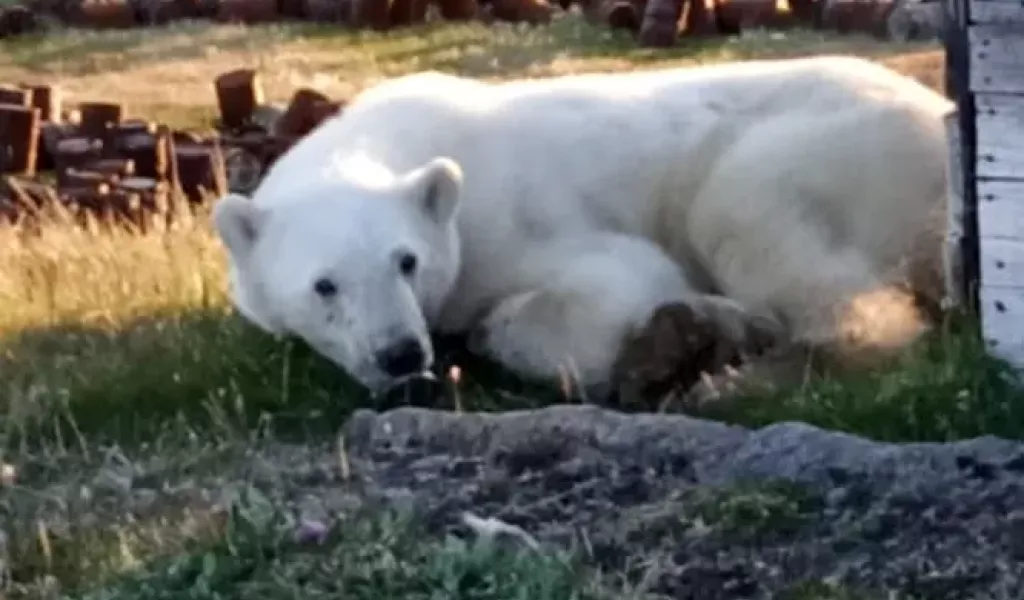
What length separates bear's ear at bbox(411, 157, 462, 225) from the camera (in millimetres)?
5645

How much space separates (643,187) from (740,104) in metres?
0.41

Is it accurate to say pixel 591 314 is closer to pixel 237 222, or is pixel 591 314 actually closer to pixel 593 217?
pixel 593 217

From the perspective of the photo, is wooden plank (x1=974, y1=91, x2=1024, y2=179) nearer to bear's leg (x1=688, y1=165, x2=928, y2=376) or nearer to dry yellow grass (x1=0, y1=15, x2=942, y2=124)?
bear's leg (x1=688, y1=165, x2=928, y2=376)

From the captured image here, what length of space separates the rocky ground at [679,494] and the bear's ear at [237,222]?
0.92 metres

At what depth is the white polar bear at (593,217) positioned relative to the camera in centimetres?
554

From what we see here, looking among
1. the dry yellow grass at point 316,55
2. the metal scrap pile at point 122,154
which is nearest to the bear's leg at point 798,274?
the metal scrap pile at point 122,154

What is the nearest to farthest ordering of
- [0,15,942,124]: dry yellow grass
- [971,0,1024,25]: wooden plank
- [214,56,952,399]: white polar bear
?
[971,0,1024,25]: wooden plank, [214,56,952,399]: white polar bear, [0,15,942,124]: dry yellow grass

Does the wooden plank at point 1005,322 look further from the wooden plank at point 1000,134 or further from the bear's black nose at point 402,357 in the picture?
the bear's black nose at point 402,357

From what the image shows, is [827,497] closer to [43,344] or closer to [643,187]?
[643,187]

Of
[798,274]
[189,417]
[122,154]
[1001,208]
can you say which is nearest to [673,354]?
[798,274]

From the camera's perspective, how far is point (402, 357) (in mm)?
5324

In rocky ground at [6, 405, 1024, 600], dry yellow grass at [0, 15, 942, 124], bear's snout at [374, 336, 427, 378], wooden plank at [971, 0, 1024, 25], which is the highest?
wooden plank at [971, 0, 1024, 25]

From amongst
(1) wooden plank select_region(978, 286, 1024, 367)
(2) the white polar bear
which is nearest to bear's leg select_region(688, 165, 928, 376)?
(2) the white polar bear

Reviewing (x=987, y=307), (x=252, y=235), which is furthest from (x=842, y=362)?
(x=252, y=235)
